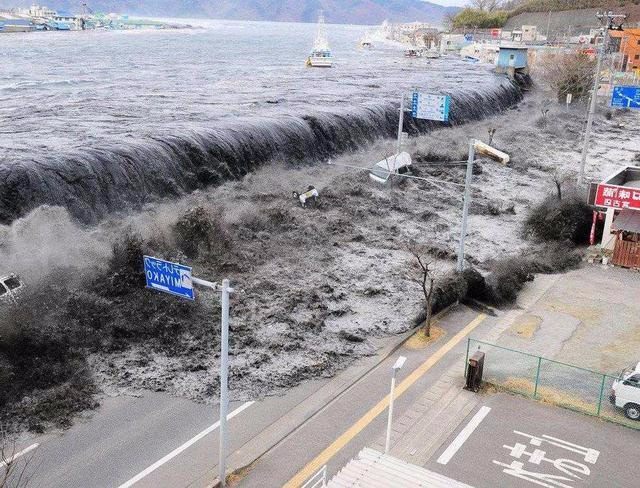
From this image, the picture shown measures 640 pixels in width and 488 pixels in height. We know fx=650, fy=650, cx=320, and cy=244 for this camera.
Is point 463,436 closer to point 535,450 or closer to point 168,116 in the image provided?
point 535,450

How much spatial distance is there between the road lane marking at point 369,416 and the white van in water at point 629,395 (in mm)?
5582

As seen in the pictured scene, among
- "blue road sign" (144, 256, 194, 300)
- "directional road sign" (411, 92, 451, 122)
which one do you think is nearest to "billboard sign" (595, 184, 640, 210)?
"directional road sign" (411, 92, 451, 122)

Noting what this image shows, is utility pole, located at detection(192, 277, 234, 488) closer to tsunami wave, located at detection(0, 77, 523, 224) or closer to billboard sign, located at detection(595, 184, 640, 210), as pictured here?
tsunami wave, located at detection(0, 77, 523, 224)

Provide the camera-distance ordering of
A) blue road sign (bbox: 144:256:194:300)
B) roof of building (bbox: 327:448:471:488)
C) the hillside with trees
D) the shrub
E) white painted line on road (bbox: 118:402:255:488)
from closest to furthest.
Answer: roof of building (bbox: 327:448:471:488) < blue road sign (bbox: 144:256:194:300) < white painted line on road (bbox: 118:402:255:488) < the shrub < the hillside with trees

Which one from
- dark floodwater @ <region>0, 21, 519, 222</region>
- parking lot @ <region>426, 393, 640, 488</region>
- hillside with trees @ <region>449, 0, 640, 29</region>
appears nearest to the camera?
parking lot @ <region>426, 393, 640, 488</region>

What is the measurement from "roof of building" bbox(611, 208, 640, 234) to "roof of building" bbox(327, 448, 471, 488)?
20.0 meters

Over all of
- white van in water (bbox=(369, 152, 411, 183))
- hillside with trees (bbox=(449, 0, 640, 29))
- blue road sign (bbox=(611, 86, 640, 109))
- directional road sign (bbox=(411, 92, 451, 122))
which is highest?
hillside with trees (bbox=(449, 0, 640, 29))

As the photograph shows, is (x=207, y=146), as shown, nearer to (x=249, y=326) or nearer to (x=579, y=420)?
(x=249, y=326)

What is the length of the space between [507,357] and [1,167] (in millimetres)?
27038

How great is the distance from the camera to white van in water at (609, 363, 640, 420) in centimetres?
1784

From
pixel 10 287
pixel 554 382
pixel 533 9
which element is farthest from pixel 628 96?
pixel 533 9

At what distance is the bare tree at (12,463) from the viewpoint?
49.2 feet

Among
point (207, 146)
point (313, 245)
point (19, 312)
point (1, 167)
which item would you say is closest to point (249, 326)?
point (19, 312)

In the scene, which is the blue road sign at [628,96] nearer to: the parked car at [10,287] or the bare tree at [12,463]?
the parked car at [10,287]
